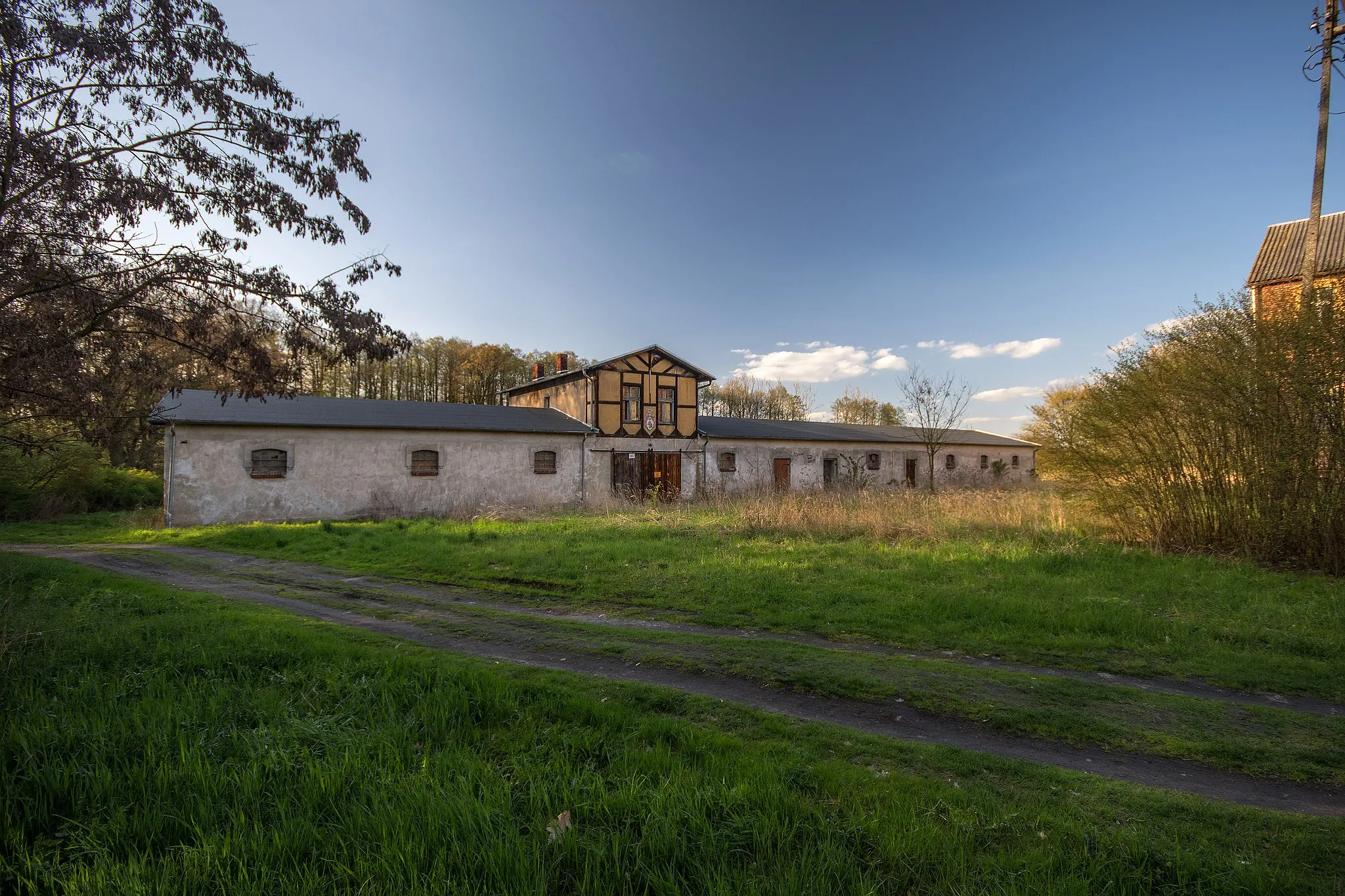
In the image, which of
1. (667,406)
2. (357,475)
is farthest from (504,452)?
(667,406)

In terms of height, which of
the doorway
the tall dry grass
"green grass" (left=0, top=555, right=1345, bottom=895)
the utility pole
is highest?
the utility pole

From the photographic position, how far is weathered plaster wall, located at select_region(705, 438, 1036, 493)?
80.1 ft

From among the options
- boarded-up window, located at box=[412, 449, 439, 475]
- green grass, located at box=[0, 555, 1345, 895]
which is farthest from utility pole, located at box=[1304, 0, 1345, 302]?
boarded-up window, located at box=[412, 449, 439, 475]

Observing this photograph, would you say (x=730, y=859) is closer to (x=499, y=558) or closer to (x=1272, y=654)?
(x=1272, y=654)

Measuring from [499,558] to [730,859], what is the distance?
8.62 meters

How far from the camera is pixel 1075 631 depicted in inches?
240

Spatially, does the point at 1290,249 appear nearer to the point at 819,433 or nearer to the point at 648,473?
the point at 819,433

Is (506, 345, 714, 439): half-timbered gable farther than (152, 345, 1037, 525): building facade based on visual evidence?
Yes

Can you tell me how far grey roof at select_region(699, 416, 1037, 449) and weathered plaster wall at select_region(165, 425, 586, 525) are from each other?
22.9ft

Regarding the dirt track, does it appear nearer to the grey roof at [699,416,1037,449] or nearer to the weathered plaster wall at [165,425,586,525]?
the weathered plaster wall at [165,425,586,525]

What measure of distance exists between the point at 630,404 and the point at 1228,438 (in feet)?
56.9

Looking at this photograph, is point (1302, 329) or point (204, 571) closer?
point (1302, 329)

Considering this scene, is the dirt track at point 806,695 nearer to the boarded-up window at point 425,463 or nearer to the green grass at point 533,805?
the green grass at point 533,805

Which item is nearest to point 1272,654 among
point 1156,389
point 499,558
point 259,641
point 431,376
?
point 1156,389
